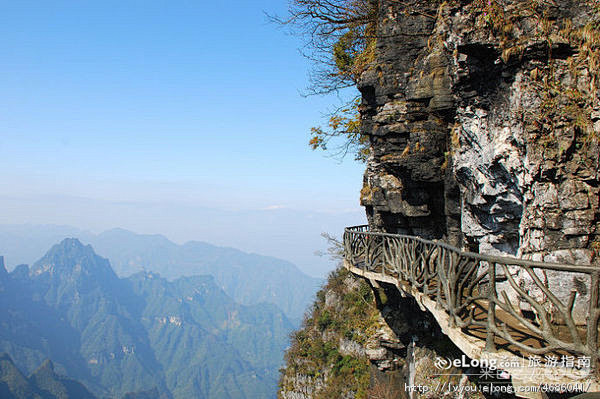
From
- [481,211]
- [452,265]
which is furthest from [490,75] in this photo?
[452,265]

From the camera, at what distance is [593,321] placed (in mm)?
3248

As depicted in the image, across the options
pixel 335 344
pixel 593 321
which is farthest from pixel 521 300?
pixel 335 344

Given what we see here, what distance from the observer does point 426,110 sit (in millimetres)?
9609

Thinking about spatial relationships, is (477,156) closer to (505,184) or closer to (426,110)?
(505,184)

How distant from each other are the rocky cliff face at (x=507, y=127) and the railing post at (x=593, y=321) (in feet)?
6.63

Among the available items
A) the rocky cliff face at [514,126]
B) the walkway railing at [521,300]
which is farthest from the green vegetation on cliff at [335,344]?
the walkway railing at [521,300]

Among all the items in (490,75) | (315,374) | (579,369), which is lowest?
(315,374)

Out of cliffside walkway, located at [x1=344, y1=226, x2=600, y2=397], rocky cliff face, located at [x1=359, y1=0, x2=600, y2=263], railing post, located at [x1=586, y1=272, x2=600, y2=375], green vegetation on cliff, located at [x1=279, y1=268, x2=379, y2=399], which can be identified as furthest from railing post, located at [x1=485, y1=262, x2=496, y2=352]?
green vegetation on cliff, located at [x1=279, y1=268, x2=379, y2=399]

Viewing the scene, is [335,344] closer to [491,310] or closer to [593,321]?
[491,310]

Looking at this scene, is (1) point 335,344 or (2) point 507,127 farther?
(1) point 335,344

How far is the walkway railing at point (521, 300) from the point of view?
3.41m

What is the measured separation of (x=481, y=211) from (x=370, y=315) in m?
11.6

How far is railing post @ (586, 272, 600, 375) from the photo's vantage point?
322cm

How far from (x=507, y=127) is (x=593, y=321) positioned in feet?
12.8
